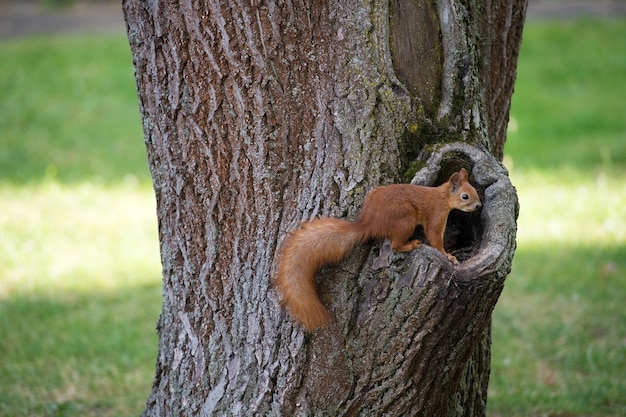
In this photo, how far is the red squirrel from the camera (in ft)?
7.23

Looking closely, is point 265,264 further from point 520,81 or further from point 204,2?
point 520,81

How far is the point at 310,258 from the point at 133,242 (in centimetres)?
345

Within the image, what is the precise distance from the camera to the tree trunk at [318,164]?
7.43 feet

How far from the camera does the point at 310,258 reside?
223cm

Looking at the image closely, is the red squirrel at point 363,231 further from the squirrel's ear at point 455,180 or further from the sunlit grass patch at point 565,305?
the sunlit grass patch at point 565,305

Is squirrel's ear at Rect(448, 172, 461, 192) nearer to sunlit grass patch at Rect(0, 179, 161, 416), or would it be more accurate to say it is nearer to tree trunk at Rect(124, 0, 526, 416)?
tree trunk at Rect(124, 0, 526, 416)

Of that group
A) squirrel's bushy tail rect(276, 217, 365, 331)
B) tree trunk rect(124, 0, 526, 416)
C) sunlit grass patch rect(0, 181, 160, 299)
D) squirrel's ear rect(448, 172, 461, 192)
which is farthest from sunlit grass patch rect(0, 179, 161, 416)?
squirrel's ear rect(448, 172, 461, 192)

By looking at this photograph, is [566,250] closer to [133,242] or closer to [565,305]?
[565,305]

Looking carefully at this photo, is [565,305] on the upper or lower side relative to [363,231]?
lower

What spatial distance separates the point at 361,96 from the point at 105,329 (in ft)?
8.42

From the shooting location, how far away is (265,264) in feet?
7.88

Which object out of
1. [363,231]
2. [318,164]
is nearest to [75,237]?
[318,164]

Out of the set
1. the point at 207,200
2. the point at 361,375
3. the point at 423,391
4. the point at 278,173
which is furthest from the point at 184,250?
the point at 423,391

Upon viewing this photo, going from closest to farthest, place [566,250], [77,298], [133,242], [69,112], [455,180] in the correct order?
[455,180]
[77,298]
[566,250]
[133,242]
[69,112]
